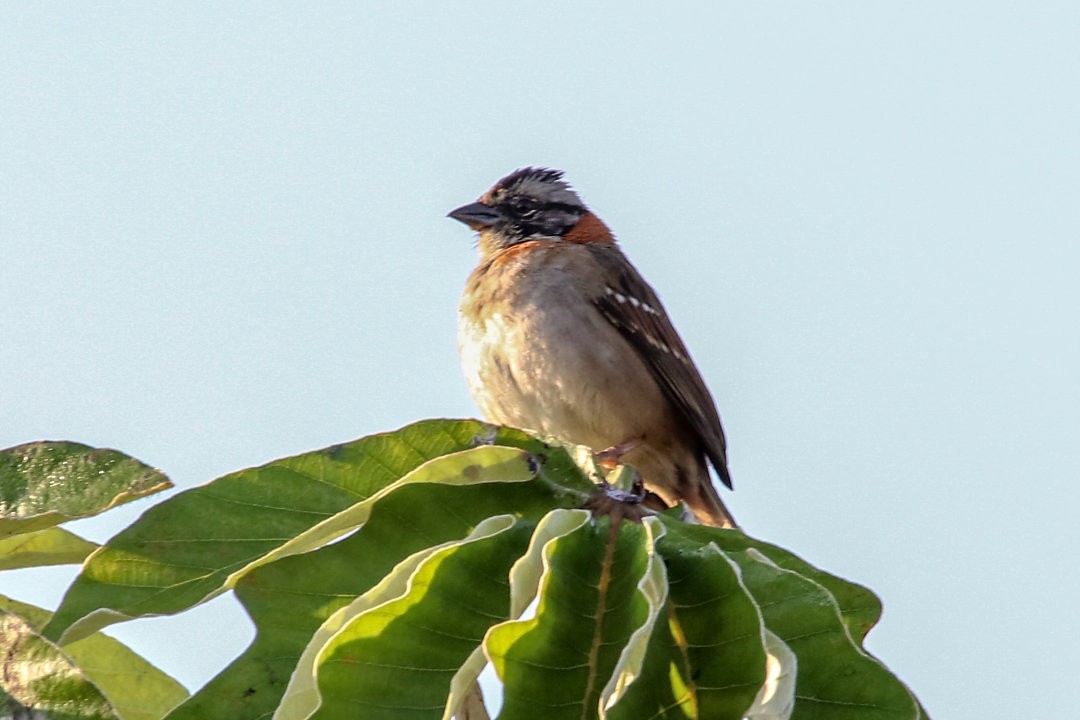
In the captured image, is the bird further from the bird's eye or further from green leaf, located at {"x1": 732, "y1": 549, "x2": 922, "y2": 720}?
green leaf, located at {"x1": 732, "y1": 549, "x2": 922, "y2": 720}

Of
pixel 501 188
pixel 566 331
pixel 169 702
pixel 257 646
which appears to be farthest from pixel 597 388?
pixel 257 646

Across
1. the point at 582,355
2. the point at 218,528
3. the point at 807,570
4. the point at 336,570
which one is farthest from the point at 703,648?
the point at 582,355

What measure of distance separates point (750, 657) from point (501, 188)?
17.2 feet

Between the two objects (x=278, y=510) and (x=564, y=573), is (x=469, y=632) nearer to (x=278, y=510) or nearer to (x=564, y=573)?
(x=564, y=573)

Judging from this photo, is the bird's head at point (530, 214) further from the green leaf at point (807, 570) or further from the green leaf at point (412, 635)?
the green leaf at point (412, 635)

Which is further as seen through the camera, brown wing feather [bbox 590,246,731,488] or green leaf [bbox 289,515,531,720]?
brown wing feather [bbox 590,246,731,488]

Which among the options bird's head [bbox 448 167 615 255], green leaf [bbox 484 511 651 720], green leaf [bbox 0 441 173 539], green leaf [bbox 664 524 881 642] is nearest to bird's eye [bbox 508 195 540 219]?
bird's head [bbox 448 167 615 255]

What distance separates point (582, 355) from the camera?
601 cm

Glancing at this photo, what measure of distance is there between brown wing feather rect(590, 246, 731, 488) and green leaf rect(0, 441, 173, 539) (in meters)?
3.87

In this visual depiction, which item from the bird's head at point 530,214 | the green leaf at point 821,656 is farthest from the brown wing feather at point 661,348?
the green leaf at point 821,656

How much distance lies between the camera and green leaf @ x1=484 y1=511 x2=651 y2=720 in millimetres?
1931

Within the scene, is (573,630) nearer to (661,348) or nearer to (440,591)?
(440,591)

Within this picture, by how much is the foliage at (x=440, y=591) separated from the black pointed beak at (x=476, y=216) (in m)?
4.36

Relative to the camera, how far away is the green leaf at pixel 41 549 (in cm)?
256
